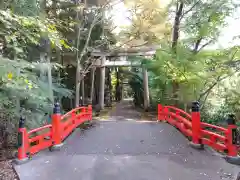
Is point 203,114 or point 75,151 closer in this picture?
point 75,151

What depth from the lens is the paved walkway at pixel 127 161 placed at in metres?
3.37

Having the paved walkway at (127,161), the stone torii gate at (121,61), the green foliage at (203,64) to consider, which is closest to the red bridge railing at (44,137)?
the paved walkway at (127,161)

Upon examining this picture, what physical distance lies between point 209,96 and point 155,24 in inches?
153

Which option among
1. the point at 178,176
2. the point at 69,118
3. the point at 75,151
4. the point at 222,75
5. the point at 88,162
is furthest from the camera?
the point at 222,75

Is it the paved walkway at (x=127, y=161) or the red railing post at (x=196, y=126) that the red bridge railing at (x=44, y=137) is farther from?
the red railing post at (x=196, y=126)

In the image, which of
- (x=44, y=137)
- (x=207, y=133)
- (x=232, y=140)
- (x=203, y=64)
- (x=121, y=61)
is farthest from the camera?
(x=121, y=61)

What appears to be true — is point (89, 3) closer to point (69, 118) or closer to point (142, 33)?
point (142, 33)

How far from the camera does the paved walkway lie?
3.37 m

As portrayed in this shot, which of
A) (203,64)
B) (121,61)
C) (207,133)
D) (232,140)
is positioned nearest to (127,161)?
(207,133)

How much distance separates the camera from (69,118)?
6.08 m

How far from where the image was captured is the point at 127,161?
13.0 ft

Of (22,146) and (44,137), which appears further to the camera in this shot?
(44,137)

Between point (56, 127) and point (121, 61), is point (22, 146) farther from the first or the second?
point (121, 61)

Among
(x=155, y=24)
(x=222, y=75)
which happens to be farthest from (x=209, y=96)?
(x=155, y=24)
